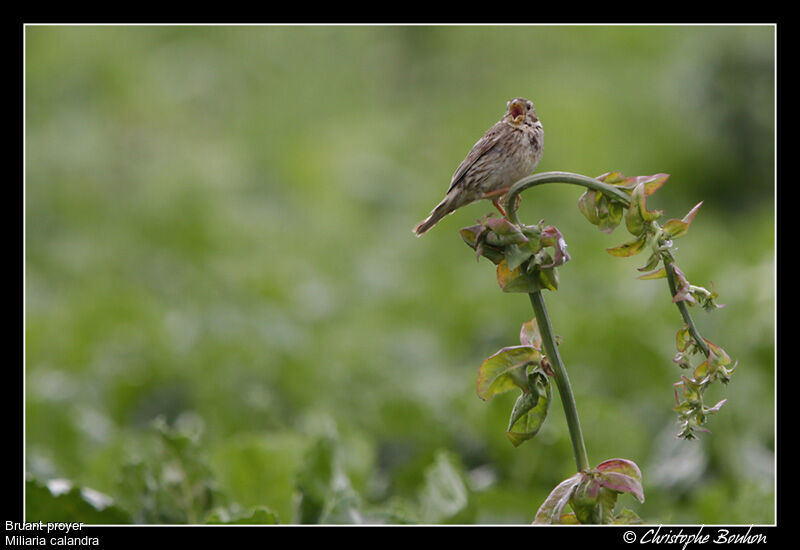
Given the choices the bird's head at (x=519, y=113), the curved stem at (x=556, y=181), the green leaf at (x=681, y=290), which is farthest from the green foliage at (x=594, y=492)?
the bird's head at (x=519, y=113)

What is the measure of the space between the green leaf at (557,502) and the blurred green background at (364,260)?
3.14ft

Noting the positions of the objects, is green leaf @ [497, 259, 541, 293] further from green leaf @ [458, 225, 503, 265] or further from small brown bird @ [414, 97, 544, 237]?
small brown bird @ [414, 97, 544, 237]

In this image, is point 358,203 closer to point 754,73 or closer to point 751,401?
point 754,73

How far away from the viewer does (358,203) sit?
8516mm

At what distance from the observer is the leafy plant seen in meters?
1.53

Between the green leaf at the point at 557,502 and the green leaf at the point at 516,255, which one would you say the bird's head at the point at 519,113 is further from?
the green leaf at the point at 557,502

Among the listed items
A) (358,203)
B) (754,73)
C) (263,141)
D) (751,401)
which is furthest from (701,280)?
(263,141)

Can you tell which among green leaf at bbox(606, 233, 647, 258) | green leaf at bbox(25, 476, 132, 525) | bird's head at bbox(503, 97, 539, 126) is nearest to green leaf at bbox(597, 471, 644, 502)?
green leaf at bbox(606, 233, 647, 258)

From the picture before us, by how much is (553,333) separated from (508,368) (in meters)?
0.11

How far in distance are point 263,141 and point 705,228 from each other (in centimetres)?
467

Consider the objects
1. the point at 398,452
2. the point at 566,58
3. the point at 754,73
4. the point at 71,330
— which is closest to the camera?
the point at 398,452

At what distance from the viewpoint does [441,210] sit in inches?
76.9

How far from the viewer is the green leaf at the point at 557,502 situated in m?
1.64

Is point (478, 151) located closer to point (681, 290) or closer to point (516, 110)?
point (516, 110)
